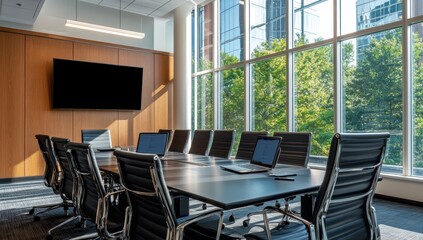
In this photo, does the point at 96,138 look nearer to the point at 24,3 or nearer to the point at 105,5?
the point at 24,3

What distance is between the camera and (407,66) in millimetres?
4227

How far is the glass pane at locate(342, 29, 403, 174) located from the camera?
4.39 meters

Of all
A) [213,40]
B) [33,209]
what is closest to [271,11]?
[213,40]

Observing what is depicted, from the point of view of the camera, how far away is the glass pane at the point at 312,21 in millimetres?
5145

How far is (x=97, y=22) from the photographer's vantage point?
23.8 feet

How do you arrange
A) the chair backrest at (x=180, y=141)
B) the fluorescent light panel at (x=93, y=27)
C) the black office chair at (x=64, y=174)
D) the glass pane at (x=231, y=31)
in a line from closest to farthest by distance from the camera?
the black office chair at (x=64, y=174) < the chair backrest at (x=180, y=141) < the fluorescent light panel at (x=93, y=27) < the glass pane at (x=231, y=31)

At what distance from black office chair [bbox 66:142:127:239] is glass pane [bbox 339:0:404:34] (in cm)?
429

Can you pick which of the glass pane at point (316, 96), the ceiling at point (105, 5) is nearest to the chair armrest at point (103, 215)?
the glass pane at point (316, 96)

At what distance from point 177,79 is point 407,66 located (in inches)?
196

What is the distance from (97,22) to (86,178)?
572 cm

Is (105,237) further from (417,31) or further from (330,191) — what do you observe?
(417,31)

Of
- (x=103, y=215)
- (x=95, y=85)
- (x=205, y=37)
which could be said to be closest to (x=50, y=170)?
(x=103, y=215)

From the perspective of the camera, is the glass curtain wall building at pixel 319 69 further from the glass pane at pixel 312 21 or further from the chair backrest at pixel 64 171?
the chair backrest at pixel 64 171

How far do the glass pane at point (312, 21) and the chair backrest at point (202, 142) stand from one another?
→ 2.43 m
